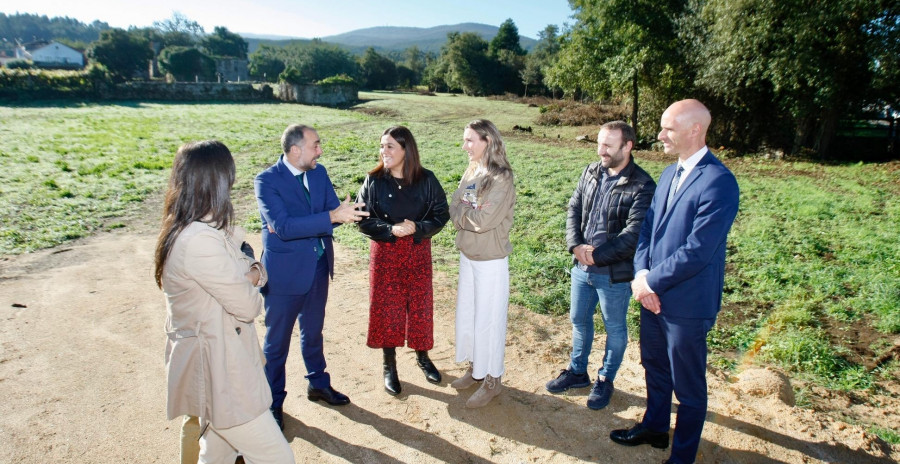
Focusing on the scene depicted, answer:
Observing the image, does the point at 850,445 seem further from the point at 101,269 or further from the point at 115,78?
the point at 115,78

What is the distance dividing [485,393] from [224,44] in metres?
102

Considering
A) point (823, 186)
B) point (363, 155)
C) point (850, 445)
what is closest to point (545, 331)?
point (850, 445)

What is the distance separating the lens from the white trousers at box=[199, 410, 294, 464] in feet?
8.45

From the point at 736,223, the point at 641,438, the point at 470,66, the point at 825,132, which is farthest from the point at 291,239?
the point at 470,66

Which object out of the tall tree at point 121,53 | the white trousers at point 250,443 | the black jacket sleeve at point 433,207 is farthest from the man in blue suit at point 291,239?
the tall tree at point 121,53

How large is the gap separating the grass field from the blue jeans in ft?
4.49

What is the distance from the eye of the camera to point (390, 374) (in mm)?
4281

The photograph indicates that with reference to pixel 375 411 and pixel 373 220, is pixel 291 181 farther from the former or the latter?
pixel 375 411

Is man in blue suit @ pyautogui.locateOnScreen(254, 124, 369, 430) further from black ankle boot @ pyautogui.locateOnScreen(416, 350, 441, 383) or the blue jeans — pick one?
the blue jeans

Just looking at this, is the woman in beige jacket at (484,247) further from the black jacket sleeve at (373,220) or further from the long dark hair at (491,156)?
the black jacket sleeve at (373,220)

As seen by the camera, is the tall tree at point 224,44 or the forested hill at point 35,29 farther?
the forested hill at point 35,29

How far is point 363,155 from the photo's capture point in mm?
16031

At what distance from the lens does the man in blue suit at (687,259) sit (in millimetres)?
2922

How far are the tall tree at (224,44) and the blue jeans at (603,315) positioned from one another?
97.8 meters
